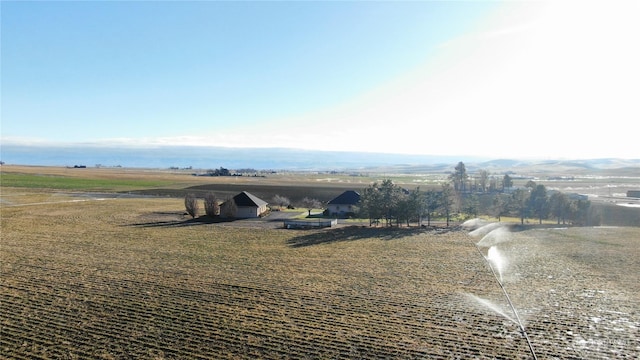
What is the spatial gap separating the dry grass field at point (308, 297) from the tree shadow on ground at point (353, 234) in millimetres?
563

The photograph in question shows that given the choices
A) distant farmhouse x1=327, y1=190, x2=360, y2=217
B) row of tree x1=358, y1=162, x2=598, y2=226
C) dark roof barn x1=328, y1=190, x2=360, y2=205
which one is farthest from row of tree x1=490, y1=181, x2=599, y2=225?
distant farmhouse x1=327, y1=190, x2=360, y2=217

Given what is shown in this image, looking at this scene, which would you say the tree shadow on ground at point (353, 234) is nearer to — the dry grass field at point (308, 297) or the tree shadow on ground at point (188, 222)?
the dry grass field at point (308, 297)

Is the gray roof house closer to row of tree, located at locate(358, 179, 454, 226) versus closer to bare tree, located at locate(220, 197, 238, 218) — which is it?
bare tree, located at locate(220, 197, 238, 218)

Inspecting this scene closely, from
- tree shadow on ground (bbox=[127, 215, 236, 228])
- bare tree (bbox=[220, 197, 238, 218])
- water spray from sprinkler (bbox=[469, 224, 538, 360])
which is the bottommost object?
water spray from sprinkler (bbox=[469, 224, 538, 360])

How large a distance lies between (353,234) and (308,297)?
2091 cm

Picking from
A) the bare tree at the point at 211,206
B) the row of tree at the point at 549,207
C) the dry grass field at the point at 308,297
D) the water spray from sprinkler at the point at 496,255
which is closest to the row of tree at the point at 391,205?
the water spray from sprinkler at the point at 496,255

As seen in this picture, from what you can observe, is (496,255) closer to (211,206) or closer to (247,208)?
(247,208)

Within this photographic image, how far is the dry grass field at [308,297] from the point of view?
549 inches

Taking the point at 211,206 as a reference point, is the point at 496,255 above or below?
below

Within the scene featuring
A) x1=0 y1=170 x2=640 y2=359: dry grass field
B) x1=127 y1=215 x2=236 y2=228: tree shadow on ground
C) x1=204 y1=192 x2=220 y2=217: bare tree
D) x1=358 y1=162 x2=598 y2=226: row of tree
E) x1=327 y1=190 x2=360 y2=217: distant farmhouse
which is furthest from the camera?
x1=327 y1=190 x2=360 y2=217: distant farmhouse

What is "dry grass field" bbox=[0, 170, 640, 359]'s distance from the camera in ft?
45.8

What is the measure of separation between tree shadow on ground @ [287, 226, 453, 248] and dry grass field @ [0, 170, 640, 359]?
1.85 ft

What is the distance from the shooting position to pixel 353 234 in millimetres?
39625

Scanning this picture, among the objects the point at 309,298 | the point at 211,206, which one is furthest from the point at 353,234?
the point at 309,298
